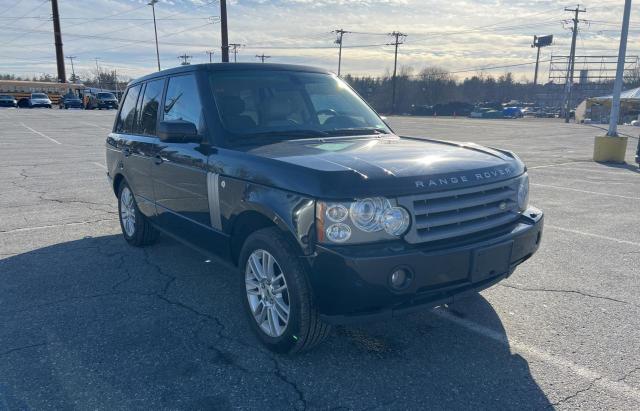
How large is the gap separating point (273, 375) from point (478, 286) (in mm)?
1418

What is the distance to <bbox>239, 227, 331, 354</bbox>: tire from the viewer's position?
2994mm

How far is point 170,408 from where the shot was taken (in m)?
2.78

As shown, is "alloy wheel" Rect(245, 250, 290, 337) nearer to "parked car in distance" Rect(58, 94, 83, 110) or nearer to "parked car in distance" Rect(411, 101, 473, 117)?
"parked car in distance" Rect(58, 94, 83, 110)

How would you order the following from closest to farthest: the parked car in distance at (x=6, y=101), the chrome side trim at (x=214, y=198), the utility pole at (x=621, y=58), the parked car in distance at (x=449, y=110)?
1. the chrome side trim at (x=214, y=198)
2. the utility pole at (x=621, y=58)
3. the parked car in distance at (x=6, y=101)
4. the parked car in distance at (x=449, y=110)

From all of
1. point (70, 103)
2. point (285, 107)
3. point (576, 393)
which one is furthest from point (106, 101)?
point (576, 393)

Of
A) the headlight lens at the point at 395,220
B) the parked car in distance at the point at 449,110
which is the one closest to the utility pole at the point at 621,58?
the headlight lens at the point at 395,220

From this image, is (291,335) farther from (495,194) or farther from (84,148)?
(84,148)

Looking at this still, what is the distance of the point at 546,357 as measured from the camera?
3.28 meters

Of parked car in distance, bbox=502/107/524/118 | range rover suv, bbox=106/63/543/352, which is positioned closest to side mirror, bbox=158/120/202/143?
range rover suv, bbox=106/63/543/352

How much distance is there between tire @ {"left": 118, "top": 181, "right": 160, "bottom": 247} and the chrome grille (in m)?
3.45

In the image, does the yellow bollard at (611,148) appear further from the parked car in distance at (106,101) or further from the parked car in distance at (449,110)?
the parked car in distance at (449,110)

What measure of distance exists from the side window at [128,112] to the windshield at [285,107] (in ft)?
5.89

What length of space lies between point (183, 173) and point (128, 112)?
2021 mm

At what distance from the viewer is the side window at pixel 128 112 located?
5.55m
